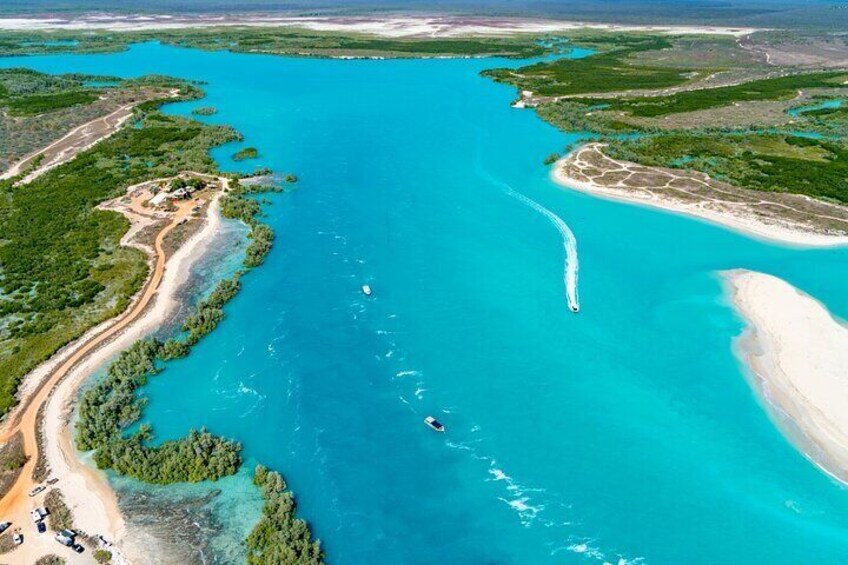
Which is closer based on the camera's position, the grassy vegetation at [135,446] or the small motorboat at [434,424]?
the grassy vegetation at [135,446]

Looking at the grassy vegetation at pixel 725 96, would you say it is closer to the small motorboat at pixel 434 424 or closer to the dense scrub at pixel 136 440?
the small motorboat at pixel 434 424

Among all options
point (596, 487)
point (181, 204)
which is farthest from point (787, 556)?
point (181, 204)

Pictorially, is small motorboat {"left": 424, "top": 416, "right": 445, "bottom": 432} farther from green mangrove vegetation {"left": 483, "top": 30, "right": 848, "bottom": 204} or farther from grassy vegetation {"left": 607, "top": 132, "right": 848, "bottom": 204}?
grassy vegetation {"left": 607, "top": 132, "right": 848, "bottom": 204}

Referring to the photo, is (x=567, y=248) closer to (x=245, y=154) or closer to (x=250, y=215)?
(x=250, y=215)

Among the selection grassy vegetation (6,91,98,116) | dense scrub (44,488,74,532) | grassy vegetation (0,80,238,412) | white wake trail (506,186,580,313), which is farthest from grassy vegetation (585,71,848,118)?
dense scrub (44,488,74,532)

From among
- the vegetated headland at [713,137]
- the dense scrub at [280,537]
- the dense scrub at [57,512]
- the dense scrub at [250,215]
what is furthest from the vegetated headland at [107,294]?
the vegetated headland at [713,137]

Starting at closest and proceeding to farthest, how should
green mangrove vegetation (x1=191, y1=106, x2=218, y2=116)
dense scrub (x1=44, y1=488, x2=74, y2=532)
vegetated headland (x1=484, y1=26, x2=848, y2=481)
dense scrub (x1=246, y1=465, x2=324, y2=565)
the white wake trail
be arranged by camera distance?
1. dense scrub (x1=246, y1=465, x2=324, y2=565)
2. dense scrub (x1=44, y1=488, x2=74, y2=532)
3. vegetated headland (x1=484, y1=26, x2=848, y2=481)
4. the white wake trail
5. green mangrove vegetation (x1=191, y1=106, x2=218, y2=116)

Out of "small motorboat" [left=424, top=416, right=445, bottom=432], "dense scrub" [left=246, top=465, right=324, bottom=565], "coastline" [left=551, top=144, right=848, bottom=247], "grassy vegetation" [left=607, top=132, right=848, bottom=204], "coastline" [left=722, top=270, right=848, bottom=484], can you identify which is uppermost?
"grassy vegetation" [left=607, top=132, right=848, bottom=204]
